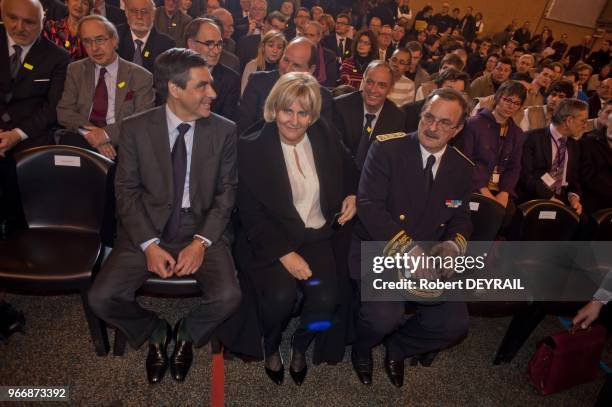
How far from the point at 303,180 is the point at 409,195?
649 millimetres

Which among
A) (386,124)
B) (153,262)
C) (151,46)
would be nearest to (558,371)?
(386,124)

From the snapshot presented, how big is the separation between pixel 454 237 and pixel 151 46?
336cm

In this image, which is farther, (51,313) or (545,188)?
(545,188)

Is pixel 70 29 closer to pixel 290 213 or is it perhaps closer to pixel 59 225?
pixel 59 225

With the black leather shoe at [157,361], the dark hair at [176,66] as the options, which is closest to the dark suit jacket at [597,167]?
the dark hair at [176,66]

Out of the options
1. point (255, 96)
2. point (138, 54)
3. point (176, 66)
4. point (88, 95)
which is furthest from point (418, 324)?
point (138, 54)

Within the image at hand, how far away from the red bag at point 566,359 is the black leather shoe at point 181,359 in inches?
86.3

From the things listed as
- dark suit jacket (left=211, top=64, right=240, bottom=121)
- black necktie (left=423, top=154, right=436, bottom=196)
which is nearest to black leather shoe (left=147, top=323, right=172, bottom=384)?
black necktie (left=423, top=154, right=436, bottom=196)

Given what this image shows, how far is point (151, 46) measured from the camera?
12.4ft

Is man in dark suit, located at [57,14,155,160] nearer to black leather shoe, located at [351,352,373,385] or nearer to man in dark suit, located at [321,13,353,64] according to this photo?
black leather shoe, located at [351,352,373,385]

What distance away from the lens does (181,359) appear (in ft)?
7.36

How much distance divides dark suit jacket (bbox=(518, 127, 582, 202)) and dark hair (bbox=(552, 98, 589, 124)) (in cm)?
16

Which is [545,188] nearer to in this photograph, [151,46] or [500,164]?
[500,164]

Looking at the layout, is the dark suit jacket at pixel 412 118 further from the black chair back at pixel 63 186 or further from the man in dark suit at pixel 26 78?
the man in dark suit at pixel 26 78
